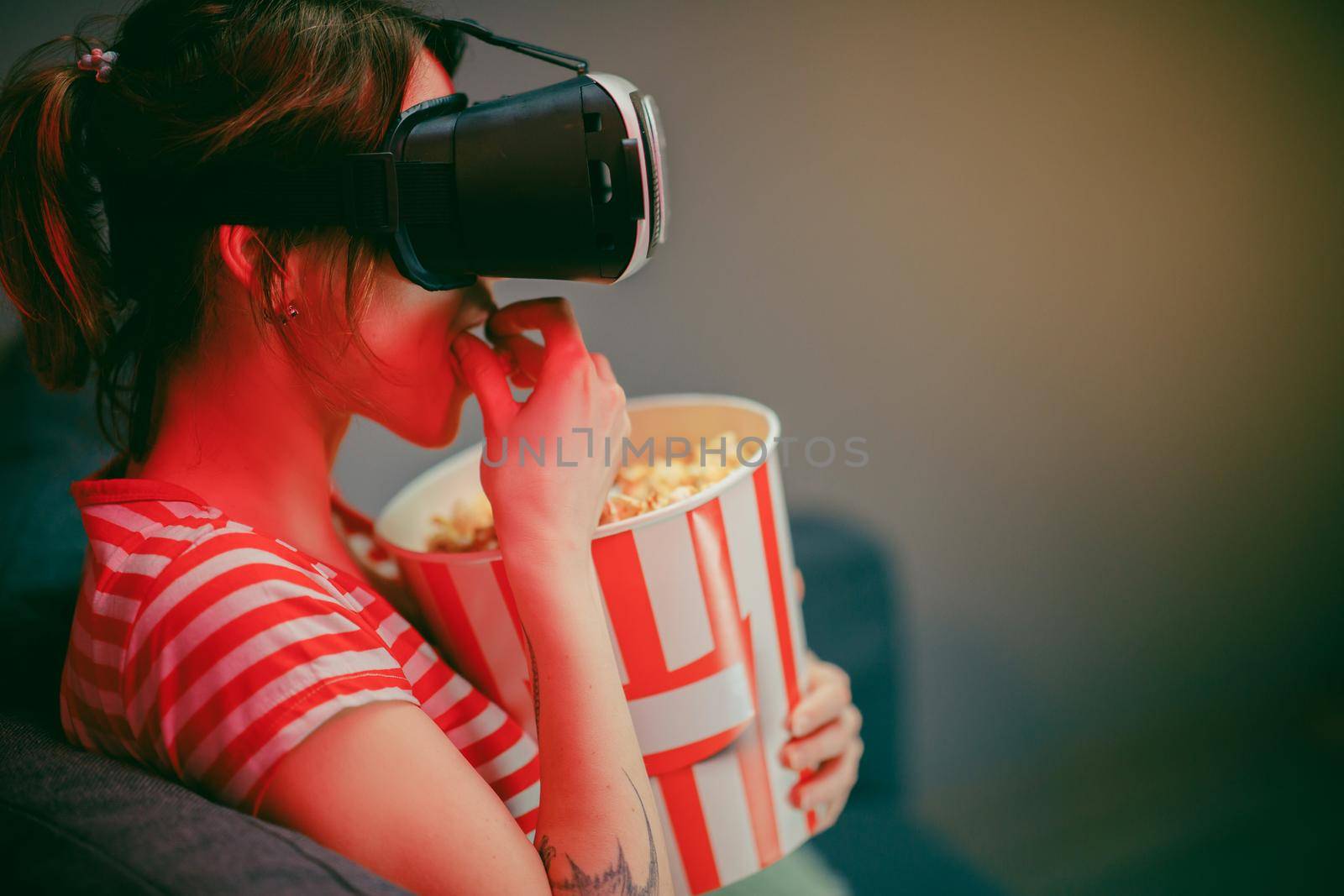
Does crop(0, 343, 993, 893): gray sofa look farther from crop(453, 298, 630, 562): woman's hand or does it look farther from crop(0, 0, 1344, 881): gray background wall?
crop(453, 298, 630, 562): woman's hand

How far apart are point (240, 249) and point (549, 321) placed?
0.24 m

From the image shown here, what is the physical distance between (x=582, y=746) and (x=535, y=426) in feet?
0.80

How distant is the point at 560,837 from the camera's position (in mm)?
558

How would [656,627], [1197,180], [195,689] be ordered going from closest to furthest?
[195,689] < [656,627] < [1197,180]

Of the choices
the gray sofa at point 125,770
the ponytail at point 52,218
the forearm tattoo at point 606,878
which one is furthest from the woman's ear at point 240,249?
the forearm tattoo at point 606,878

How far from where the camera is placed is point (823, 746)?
0.76m

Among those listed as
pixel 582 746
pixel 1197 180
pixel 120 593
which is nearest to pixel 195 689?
pixel 120 593

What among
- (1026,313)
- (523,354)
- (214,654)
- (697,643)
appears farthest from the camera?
(1026,313)

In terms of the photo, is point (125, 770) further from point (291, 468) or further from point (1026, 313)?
point (1026, 313)

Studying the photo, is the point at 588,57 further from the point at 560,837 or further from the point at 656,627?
the point at 560,837

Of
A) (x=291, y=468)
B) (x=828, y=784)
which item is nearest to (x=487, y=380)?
(x=291, y=468)

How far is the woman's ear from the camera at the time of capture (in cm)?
62

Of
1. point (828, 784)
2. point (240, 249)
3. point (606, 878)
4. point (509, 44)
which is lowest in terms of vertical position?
point (828, 784)

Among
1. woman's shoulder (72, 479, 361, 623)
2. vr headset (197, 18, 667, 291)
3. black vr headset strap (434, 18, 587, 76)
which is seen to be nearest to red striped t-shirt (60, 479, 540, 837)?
woman's shoulder (72, 479, 361, 623)
